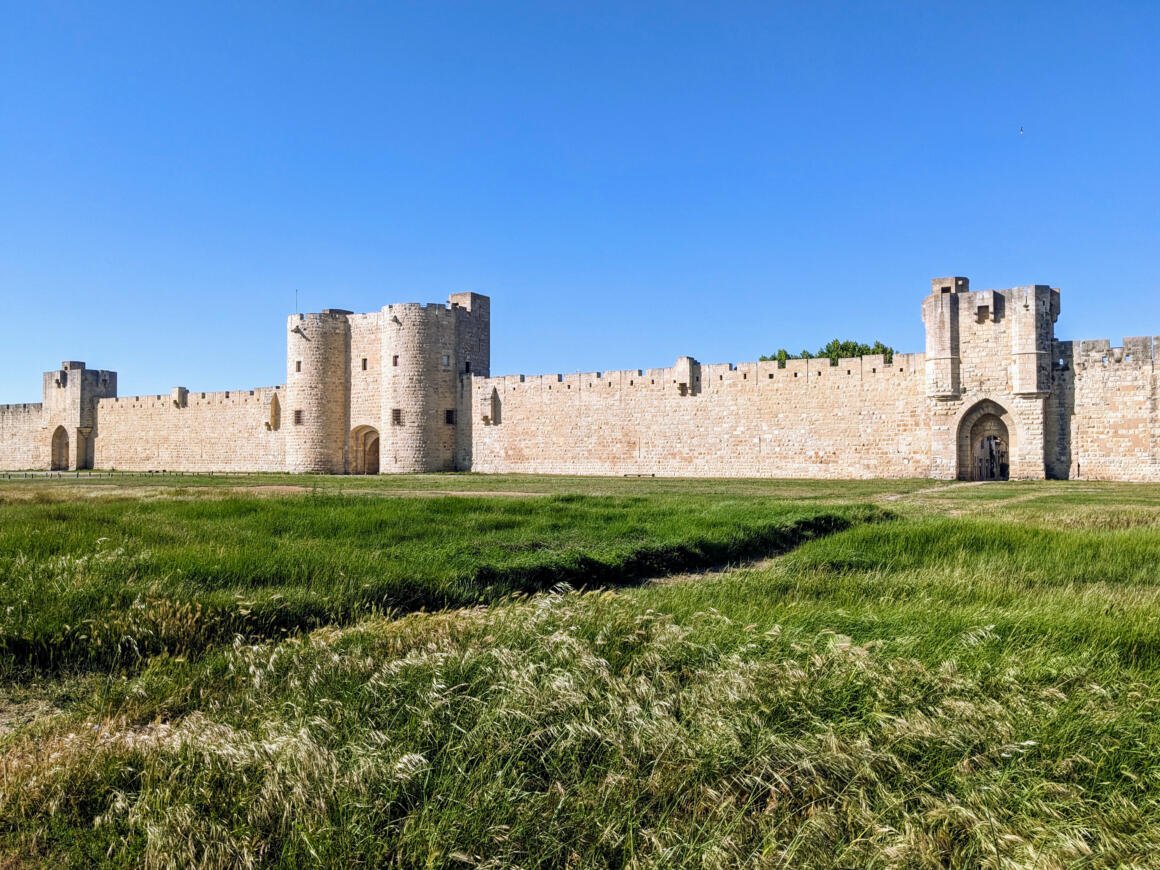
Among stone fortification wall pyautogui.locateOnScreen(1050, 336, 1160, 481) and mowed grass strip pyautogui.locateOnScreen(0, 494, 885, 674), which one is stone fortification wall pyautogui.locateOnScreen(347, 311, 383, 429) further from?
stone fortification wall pyautogui.locateOnScreen(1050, 336, 1160, 481)

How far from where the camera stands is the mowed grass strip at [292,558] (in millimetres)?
4469

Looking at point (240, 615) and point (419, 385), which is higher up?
point (419, 385)

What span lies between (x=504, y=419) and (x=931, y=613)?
2737cm

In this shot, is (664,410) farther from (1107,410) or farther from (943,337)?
(1107,410)

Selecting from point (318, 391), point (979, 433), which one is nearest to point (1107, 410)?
point (979, 433)

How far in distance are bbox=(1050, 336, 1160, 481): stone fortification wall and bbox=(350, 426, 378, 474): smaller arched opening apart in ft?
76.9

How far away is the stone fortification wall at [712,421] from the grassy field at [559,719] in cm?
1919

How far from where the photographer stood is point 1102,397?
21.5 metres

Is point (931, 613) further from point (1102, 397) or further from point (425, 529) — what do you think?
point (1102, 397)

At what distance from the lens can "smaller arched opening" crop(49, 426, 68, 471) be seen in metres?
43.1

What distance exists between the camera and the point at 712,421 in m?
27.5

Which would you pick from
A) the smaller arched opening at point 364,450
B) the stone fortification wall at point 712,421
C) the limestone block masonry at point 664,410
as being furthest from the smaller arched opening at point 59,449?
the stone fortification wall at point 712,421

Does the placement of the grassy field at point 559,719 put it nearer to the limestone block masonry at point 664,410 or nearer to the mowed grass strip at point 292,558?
the mowed grass strip at point 292,558

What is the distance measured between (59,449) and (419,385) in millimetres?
23864
